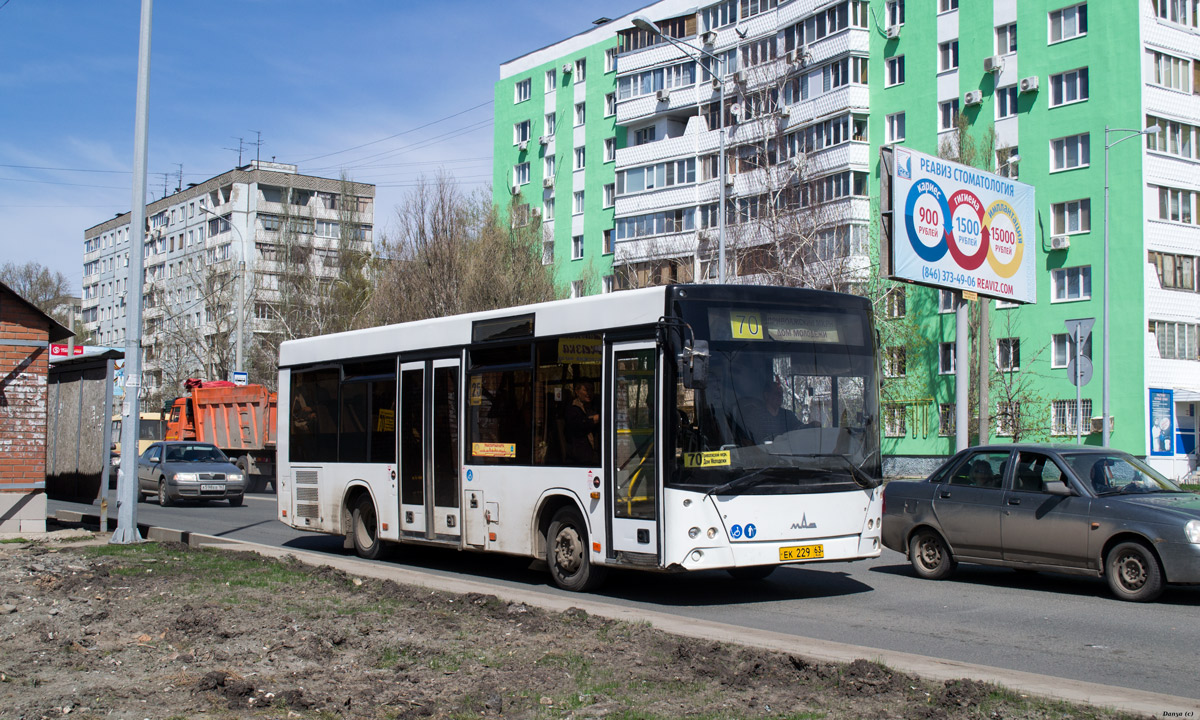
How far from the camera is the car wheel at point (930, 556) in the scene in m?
12.9

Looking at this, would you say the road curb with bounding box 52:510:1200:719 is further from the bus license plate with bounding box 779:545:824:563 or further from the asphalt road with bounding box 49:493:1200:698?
the bus license plate with bounding box 779:545:824:563

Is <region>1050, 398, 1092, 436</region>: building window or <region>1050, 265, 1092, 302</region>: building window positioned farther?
<region>1050, 265, 1092, 302</region>: building window

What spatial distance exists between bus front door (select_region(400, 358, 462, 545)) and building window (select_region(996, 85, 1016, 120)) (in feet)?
126

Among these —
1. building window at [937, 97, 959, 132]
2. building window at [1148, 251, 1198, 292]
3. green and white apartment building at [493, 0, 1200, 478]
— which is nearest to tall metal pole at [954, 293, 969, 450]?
green and white apartment building at [493, 0, 1200, 478]

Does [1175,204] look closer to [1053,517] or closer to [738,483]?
[1053,517]

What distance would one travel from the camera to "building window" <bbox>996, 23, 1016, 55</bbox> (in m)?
46.3

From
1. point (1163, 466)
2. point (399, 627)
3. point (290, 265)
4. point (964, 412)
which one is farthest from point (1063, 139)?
point (399, 627)

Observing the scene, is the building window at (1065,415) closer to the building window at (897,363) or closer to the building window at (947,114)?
the building window at (897,363)

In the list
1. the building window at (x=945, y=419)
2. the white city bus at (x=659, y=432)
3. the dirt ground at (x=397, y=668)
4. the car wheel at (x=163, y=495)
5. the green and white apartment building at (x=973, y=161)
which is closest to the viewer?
the dirt ground at (x=397, y=668)

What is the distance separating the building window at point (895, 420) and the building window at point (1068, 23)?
15778 mm

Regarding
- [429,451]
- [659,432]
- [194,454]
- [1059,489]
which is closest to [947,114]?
[194,454]

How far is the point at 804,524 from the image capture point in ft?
34.8

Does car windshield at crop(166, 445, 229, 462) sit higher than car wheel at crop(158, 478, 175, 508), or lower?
higher

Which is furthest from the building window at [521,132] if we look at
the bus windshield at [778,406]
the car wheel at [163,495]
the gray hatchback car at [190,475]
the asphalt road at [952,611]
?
the bus windshield at [778,406]
